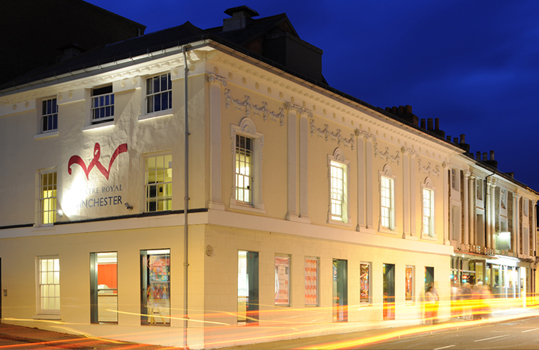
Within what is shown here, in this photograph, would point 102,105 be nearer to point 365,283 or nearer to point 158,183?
point 158,183

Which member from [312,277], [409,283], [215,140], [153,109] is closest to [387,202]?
[409,283]

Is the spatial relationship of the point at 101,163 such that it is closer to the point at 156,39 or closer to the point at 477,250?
the point at 156,39

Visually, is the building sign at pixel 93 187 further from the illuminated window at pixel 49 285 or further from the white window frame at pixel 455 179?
the white window frame at pixel 455 179

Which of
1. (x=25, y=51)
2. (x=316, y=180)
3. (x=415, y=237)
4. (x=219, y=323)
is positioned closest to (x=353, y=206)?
(x=316, y=180)

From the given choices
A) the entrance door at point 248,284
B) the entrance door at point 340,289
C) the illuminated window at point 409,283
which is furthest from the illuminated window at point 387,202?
the entrance door at point 248,284

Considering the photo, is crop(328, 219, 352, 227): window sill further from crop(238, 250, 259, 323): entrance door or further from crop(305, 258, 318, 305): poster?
crop(238, 250, 259, 323): entrance door

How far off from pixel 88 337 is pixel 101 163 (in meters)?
5.29

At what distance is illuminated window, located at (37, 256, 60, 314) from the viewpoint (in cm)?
2192

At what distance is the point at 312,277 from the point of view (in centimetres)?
2331

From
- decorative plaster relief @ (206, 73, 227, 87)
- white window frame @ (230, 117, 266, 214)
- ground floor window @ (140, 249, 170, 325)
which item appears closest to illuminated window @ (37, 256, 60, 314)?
ground floor window @ (140, 249, 170, 325)

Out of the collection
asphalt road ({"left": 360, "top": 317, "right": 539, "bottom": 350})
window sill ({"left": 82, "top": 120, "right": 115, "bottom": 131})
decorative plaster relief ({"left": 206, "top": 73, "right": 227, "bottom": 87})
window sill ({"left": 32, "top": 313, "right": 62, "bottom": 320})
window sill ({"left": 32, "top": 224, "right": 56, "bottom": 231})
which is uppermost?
decorative plaster relief ({"left": 206, "top": 73, "right": 227, "bottom": 87})

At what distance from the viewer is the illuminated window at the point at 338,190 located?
82.3ft

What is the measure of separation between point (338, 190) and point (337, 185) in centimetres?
19

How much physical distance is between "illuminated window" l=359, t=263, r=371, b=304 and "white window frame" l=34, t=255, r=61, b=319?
1121 centimetres
